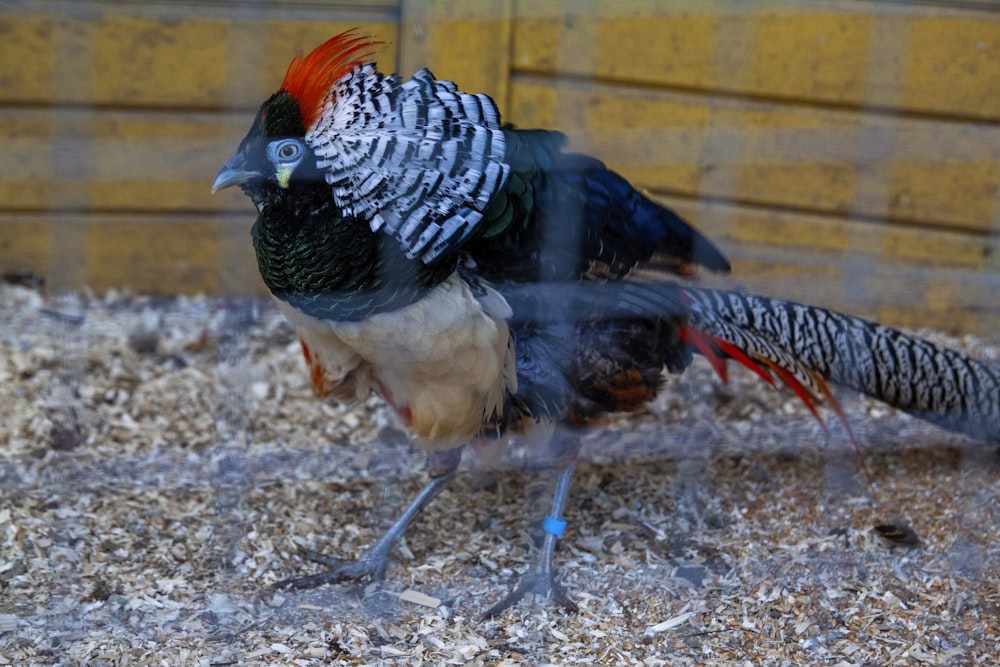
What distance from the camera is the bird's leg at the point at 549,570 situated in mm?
2160

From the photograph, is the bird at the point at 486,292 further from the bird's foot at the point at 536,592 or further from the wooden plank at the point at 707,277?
the wooden plank at the point at 707,277

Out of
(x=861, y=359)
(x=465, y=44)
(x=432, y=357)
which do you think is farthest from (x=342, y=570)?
(x=465, y=44)

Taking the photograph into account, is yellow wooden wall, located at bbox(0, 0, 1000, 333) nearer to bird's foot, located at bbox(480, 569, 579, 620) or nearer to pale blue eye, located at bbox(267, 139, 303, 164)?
pale blue eye, located at bbox(267, 139, 303, 164)

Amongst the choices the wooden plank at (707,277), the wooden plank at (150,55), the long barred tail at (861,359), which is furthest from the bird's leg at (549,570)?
the wooden plank at (150,55)

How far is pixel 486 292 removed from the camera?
2000 millimetres

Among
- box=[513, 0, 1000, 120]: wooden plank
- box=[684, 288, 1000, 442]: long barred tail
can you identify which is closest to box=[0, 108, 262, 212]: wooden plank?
box=[513, 0, 1000, 120]: wooden plank

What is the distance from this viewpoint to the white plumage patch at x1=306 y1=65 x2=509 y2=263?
1.86 metres

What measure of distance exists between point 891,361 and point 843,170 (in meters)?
1.00

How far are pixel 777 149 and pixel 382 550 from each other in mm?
1664

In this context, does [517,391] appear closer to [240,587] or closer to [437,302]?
[437,302]

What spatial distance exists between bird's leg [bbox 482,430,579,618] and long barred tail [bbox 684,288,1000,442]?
466 mm

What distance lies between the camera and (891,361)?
8.18ft

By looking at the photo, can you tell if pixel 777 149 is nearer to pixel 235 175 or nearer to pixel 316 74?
pixel 316 74

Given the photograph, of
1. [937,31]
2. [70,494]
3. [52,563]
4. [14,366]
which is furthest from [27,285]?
[937,31]
